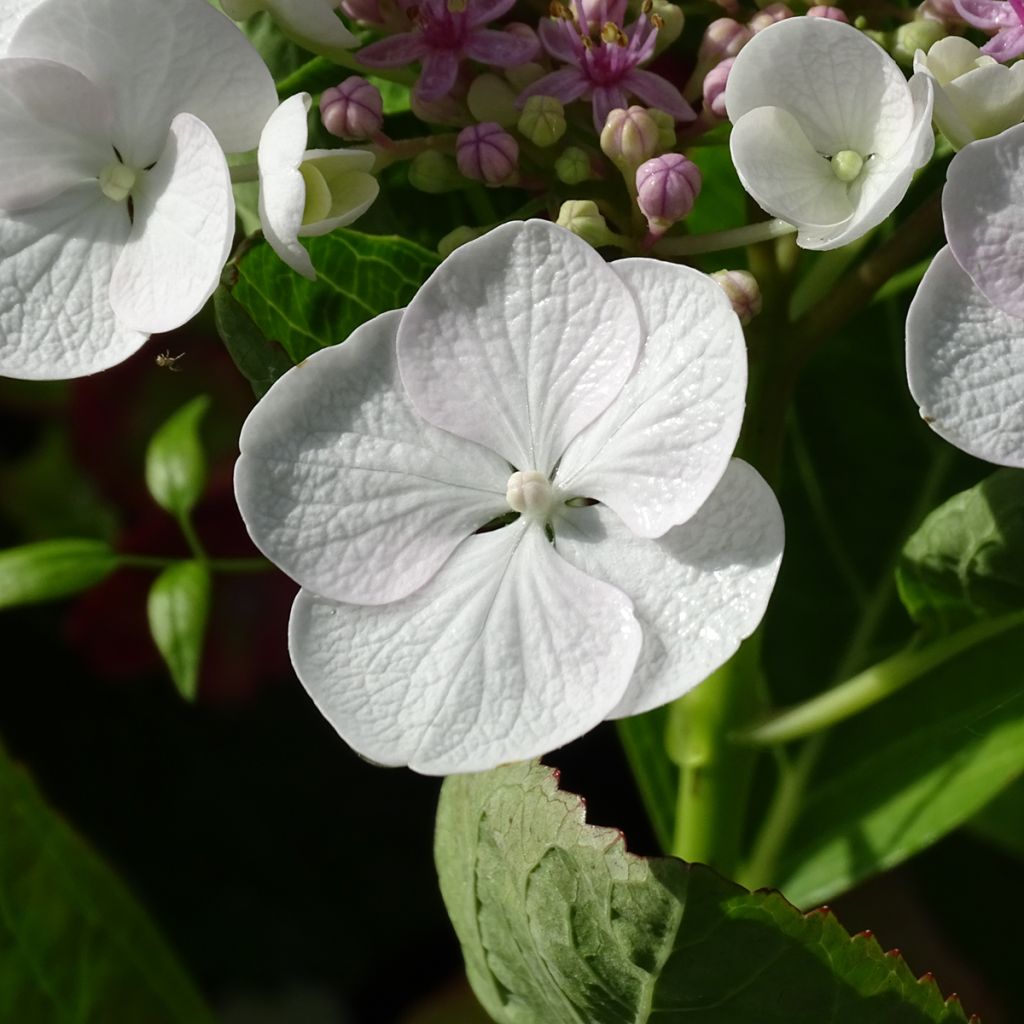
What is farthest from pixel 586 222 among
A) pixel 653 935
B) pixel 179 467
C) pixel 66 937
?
pixel 66 937

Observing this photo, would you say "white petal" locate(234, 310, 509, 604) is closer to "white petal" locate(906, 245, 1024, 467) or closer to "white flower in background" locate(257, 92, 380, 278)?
"white flower in background" locate(257, 92, 380, 278)

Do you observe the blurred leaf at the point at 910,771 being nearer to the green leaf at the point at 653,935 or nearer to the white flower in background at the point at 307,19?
the green leaf at the point at 653,935

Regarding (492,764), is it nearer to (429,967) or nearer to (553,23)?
(553,23)

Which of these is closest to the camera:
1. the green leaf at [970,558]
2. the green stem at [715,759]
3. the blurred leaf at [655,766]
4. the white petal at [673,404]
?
the white petal at [673,404]

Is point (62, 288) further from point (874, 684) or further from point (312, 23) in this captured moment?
point (874, 684)

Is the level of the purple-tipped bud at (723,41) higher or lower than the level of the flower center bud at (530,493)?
higher

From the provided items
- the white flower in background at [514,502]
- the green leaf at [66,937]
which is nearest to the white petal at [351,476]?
the white flower in background at [514,502]
